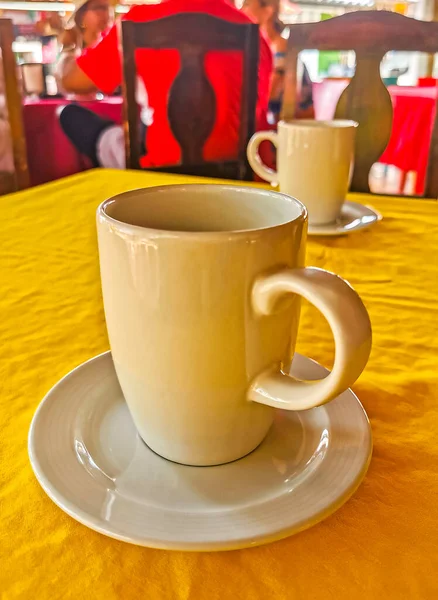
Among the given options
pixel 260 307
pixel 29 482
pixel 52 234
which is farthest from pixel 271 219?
pixel 52 234

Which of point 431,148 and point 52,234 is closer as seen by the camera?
point 52,234

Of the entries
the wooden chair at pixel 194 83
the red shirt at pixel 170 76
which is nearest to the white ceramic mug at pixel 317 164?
the wooden chair at pixel 194 83

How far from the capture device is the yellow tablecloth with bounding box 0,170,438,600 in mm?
212

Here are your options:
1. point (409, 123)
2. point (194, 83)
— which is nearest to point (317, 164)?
point (194, 83)

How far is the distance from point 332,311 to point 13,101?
101 cm

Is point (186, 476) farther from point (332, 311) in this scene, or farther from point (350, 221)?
point (350, 221)

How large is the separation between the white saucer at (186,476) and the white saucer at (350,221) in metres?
0.30

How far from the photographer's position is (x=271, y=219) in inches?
11.8

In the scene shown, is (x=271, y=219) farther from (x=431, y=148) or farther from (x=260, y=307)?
(x=431, y=148)

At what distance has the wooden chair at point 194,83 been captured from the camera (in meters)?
1.00

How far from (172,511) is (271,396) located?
0.22 feet

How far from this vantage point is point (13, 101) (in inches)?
41.5

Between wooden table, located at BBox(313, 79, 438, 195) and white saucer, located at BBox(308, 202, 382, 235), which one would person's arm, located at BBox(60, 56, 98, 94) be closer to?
wooden table, located at BBox(313, 79, 438, 195)

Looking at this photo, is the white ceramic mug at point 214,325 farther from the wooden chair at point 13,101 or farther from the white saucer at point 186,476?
the wooden chair at point 13,101
